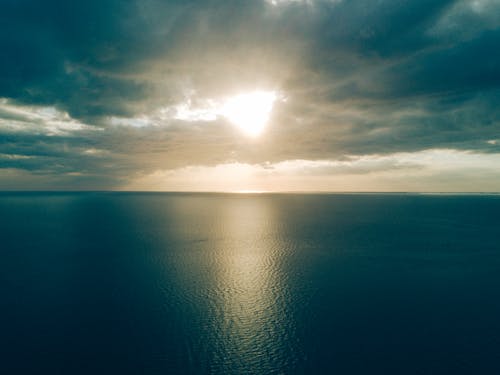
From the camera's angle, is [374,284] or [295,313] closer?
[295,313]

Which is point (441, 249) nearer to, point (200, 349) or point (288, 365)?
point (288, 365)

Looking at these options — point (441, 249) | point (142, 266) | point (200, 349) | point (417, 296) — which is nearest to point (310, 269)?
point (417, 296)

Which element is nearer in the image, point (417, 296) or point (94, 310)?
point (94, 310)

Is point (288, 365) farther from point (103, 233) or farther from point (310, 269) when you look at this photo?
point (103, 233)

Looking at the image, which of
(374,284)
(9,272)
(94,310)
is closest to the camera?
Result: (94,310)

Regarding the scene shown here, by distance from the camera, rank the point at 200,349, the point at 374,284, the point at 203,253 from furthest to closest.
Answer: the point at 203,253 < the point at 374,284 < the point at 200,349

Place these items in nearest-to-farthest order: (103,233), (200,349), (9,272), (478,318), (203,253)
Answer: (200,349), (478,318), (9,272), (203,253), (103,233)

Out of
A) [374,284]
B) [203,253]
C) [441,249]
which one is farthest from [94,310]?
[441,249]

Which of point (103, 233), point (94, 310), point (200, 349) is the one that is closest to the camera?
point (200, 349)
